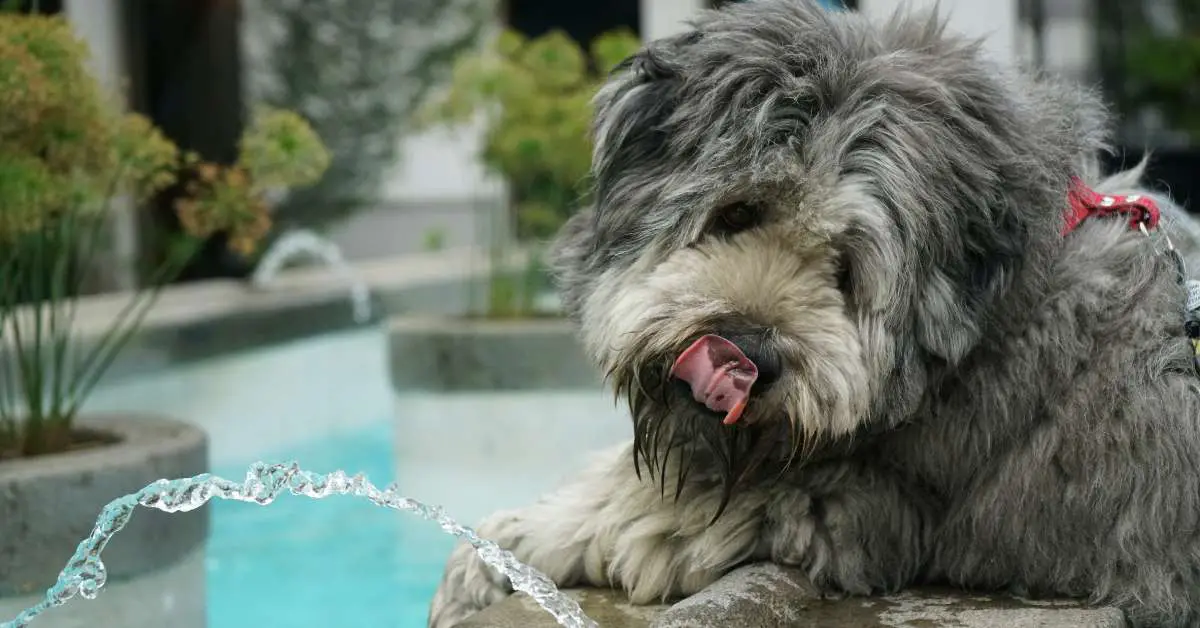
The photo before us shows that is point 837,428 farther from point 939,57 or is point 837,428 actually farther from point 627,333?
point 939,57

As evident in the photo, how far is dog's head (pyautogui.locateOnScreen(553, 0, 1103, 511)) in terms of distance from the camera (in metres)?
2.34

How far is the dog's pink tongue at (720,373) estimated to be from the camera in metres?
2.26

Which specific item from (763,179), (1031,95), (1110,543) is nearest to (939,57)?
(1031,95)

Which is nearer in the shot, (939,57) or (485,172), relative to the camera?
(939,57)

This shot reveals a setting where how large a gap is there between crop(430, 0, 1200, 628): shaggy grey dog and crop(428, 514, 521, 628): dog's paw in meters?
0.01

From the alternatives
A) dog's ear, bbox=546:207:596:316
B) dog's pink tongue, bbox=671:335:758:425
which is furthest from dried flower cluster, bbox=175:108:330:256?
dog's pink tongue, bbox=671:335:758:425

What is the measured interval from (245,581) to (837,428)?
2607mm

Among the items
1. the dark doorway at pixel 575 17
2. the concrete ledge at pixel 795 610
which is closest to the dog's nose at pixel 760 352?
the concrete ledge at pixel 795 610

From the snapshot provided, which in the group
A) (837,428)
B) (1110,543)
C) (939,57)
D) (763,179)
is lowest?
(1110,543)

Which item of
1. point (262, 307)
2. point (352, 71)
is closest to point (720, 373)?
point (262, 307)

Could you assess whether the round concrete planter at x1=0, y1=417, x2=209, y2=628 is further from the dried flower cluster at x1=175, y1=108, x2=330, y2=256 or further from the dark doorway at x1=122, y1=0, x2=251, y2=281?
the dark doorway at x1=122, y1=0, x2=251, y2=281

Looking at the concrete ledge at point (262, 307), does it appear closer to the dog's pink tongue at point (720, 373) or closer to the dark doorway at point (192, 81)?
the dark doorway at point (192, 81)

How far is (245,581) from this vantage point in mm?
4352

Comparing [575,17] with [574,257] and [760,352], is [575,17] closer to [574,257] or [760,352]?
[574,257]
